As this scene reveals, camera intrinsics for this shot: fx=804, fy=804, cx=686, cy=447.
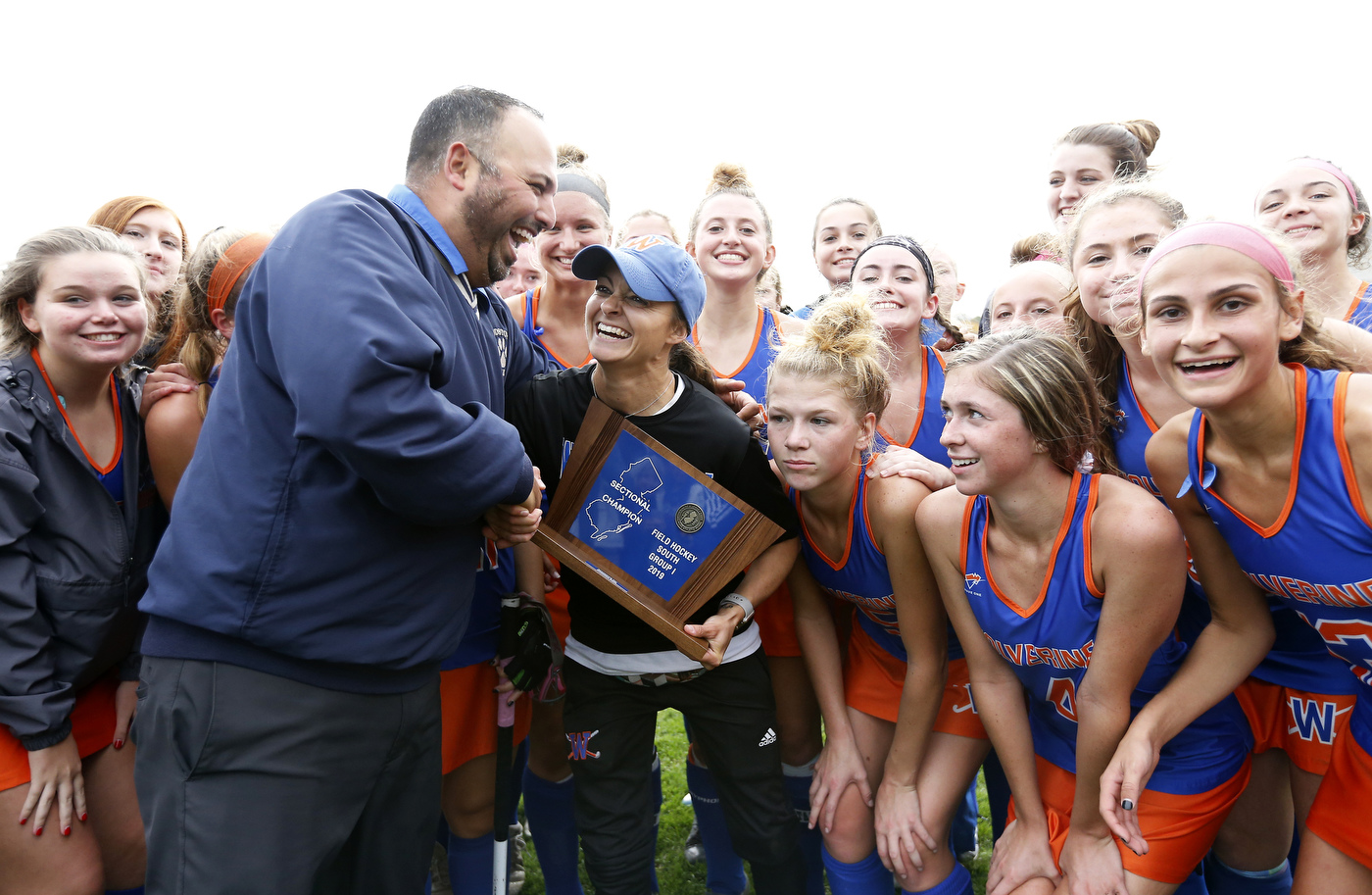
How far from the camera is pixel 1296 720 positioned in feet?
8.24

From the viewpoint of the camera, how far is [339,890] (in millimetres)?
2285

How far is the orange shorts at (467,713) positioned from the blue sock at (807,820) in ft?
3.69

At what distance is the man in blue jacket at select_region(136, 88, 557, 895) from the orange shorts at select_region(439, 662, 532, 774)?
88cm

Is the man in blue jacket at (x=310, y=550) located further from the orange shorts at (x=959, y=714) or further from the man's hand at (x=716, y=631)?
the orange shorts at (x=959, y=714)

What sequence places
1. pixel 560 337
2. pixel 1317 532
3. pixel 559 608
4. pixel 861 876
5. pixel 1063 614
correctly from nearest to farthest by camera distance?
pixel 1317 532 → pixel 1063 614 → pixel 861 876 → pixel 559 608 → pixel 560 337

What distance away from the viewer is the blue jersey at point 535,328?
367cm

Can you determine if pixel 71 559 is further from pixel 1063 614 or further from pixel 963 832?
pixel 963 832

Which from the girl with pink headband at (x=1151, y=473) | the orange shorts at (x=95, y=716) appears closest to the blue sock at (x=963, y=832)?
the girl with pink headband at (x=1151, y=473)

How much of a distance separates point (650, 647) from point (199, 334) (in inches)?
76.3

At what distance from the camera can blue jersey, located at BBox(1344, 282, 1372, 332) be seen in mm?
3113

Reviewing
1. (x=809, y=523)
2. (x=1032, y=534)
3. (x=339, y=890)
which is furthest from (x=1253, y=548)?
(x=339, y=890)

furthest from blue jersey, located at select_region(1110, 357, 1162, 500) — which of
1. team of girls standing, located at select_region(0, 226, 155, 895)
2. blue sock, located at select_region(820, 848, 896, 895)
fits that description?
team of girls standing, located at select_region(0, 226, 155, 895)

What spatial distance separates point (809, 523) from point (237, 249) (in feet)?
7.40

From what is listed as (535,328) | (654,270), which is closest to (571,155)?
(535,328)
